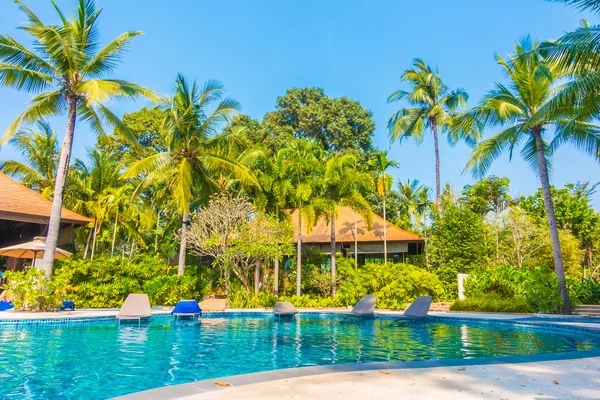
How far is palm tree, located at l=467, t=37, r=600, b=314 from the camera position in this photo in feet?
47.2

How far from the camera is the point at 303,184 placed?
18.8 meters

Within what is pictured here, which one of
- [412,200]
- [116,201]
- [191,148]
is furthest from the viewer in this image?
[412,200]

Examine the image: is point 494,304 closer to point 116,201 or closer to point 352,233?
point 352,233

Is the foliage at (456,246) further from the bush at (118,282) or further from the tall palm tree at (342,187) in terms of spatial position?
the bush at (118,282)

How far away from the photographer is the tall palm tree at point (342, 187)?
63.0ft

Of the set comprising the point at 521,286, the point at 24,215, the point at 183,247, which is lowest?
the point at 521,286

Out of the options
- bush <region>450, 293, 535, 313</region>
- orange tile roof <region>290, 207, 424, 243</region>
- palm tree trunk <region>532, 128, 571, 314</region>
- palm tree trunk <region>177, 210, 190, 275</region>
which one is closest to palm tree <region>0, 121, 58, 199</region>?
palm tree trunk <region>177, 210, 190, 275</region>

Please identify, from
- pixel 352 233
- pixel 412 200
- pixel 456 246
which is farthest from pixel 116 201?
pixel 412 200

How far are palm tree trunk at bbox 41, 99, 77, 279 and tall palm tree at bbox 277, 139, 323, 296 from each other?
Answer: 8732 millimetres

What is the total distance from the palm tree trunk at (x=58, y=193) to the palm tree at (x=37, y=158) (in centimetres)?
1057

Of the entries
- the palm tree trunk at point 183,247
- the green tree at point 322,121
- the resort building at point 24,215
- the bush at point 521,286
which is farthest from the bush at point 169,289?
the green tree at point 322,121

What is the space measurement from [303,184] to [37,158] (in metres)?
15.7

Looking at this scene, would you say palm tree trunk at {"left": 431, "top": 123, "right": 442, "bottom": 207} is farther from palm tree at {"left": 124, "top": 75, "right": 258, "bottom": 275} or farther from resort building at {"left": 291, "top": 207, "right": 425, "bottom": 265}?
palm tree at {"left": 124, "top": 75, "right": 258, "bottom": 275}

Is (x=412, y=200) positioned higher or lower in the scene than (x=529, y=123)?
higher
